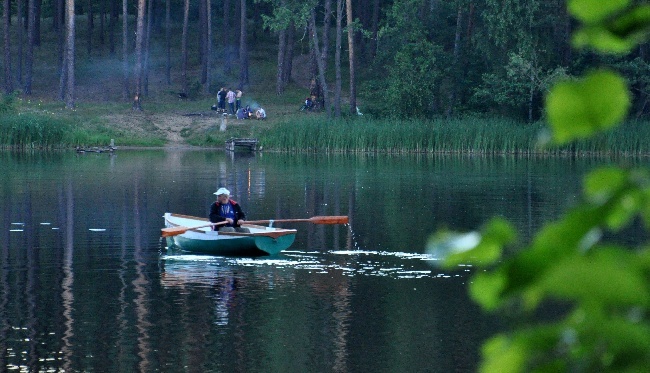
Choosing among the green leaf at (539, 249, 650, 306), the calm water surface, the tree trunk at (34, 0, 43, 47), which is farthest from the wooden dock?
the green leaf at (539, 249, 650, 306)

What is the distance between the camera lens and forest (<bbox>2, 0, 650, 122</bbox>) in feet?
192

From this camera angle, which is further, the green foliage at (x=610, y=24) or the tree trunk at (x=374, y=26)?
the tree trunk at (x=374, y=26)

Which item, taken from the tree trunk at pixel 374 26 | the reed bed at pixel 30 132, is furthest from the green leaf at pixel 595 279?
the tree trunk at pixel 374 26

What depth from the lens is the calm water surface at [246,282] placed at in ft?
41.1

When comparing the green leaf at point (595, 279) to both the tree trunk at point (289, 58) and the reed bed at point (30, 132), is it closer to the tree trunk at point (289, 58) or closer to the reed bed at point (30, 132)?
the reed bed at point (30, 132)

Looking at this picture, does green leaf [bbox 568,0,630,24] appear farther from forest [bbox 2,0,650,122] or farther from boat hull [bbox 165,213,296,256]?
forest [bbox 2,0,650,122]

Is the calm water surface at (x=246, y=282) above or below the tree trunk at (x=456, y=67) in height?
below

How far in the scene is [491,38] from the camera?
6128 centimetres

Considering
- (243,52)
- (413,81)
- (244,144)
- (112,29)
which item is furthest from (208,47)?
(413,81)

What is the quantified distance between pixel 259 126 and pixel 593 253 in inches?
2451

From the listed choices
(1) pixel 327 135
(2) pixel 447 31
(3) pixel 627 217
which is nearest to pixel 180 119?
(1) pixel 327 135

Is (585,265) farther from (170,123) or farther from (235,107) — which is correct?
(235,107)

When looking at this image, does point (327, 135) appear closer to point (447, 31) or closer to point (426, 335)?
point (447, 31)

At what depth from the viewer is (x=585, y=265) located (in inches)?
44.6
